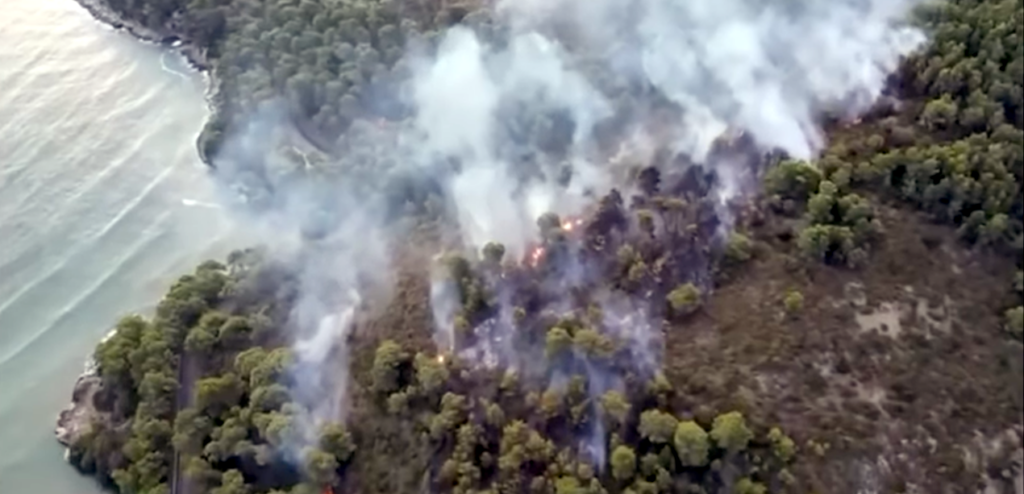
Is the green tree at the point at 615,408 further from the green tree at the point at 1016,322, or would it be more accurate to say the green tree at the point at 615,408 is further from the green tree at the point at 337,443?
the green tree at the point at 1016,322

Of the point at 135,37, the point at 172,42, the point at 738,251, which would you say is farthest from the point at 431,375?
the point at 135,37

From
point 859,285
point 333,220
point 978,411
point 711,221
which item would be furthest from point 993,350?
point 333,220

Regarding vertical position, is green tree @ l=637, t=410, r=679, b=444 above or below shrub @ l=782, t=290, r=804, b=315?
below

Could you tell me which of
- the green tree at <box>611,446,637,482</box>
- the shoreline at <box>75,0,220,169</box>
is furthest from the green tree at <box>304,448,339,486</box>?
the shoreline at <box>75,0,220,169</box>

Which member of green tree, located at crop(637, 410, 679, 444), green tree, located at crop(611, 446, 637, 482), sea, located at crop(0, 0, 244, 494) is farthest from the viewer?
sea, located at crop(0, 0, 244, 494)

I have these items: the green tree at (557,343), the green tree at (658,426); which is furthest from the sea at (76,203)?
the green tree at (658,426)

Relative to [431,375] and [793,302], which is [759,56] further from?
[431,375]

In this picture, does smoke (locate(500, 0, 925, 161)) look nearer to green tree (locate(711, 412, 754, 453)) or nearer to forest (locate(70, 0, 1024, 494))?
forest (locate(70, 0, 1024, 494))
